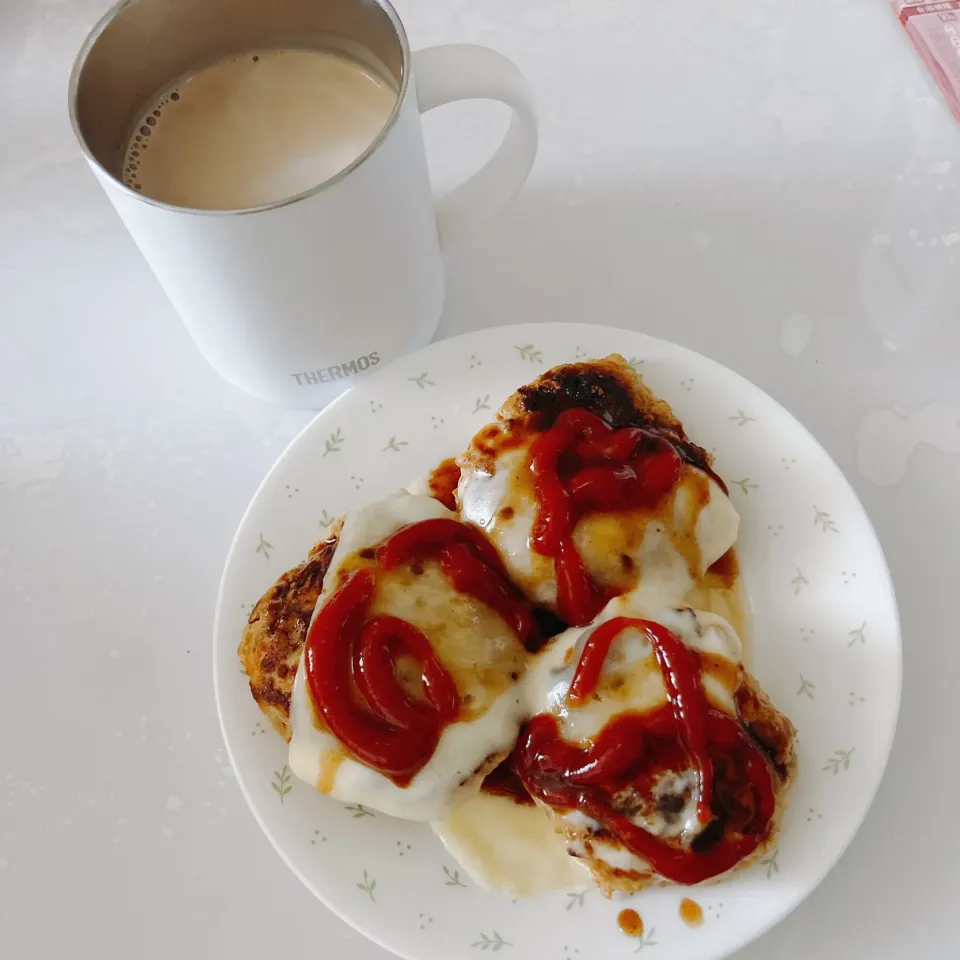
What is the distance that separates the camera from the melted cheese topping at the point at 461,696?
0.91 metres

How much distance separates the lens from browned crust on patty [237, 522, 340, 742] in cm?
98

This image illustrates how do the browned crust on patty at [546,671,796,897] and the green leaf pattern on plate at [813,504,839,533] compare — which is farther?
the green leaf pattern on plate at [813,504,839,533]

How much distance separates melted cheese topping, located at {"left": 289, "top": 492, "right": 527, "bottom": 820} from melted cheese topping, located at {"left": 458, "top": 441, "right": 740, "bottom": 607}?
73mm

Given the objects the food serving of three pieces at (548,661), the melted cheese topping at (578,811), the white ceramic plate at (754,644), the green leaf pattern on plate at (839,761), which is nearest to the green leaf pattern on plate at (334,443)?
the white ceramic plate at (754,644)

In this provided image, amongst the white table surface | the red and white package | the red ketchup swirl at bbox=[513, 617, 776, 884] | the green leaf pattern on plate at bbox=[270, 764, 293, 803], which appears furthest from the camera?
the red and white package

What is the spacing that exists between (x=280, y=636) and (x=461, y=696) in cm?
21

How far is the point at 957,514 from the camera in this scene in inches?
46.8

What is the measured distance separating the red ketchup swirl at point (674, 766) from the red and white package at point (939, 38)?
1074 mm

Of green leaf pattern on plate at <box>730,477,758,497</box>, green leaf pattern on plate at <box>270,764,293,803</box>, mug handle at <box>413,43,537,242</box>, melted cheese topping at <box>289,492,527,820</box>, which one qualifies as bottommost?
green leaf pattern on plate at <box>730,477,758,497</box>

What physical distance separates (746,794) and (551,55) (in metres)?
1.21

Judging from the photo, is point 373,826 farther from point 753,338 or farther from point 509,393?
point 753,338

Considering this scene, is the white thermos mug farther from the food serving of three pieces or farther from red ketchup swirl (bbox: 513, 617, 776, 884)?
red ketchup swirl (bbox: 513, 617, 776, 884)

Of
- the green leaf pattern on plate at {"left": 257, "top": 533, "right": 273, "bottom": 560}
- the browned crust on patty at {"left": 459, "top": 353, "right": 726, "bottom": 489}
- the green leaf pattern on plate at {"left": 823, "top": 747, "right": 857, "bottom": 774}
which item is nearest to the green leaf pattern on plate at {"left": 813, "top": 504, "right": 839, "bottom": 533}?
the browned crust on patty at {"left": 459, "top": 353, "right": 726, "bottom": 489}

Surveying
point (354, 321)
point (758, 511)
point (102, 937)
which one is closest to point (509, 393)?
point (354, 321)
